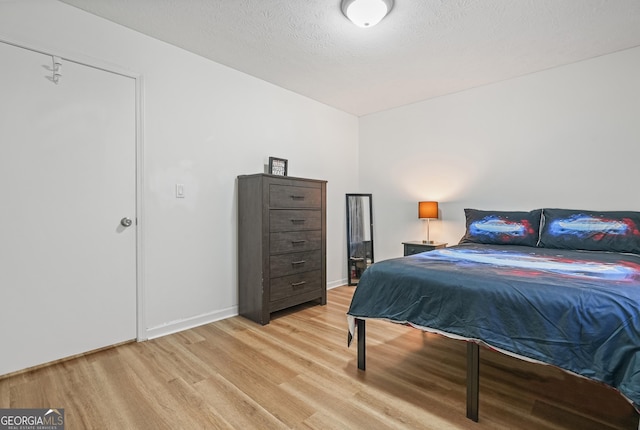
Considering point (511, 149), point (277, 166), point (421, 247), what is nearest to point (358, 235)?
point (421, 247)

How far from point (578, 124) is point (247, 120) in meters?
3.14

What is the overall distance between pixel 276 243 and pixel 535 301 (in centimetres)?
205

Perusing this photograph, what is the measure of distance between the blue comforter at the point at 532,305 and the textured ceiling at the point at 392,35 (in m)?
1.69

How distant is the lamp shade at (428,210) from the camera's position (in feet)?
11.9

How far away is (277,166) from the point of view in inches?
131

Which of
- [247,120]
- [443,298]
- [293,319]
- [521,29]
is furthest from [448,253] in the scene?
[247,120]

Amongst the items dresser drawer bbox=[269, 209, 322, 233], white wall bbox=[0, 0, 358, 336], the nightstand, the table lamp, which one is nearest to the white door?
white wall bbox=[0, 0, 358, 336]

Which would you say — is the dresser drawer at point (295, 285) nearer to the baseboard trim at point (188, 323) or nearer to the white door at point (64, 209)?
the baseboard trim at point (188, 323)

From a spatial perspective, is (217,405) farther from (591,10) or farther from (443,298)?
(591,10)

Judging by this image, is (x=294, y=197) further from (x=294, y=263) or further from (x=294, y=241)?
(x=294, y=263)

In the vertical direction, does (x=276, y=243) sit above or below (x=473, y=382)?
above

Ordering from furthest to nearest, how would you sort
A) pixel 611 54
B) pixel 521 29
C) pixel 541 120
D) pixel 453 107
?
pixel 453 107 < pixel 541 120 < pixel 611 54 < pixel 521 29

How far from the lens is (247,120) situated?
3162mm

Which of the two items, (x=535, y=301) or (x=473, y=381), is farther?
(x=473, y=381)
